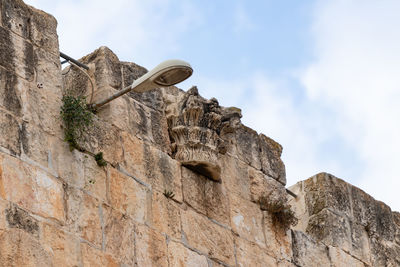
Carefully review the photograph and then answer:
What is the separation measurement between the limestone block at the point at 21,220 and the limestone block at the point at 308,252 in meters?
3.49

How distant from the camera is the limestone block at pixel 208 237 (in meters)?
9.95

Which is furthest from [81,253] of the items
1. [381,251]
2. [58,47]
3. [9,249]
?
[381,251]

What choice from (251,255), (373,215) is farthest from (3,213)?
(373,215)

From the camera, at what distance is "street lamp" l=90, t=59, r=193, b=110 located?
936 cm

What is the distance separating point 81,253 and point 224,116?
8.52ft

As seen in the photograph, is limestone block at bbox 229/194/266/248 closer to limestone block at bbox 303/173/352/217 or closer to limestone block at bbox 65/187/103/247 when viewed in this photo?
limestone block at bbox 303/173/352/217

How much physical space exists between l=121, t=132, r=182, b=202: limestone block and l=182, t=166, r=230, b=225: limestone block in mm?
109

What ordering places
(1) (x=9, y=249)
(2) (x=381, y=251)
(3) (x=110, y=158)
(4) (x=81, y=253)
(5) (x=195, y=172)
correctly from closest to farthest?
(1) (x=9, y=249) < (4) (x=81, y=253) < (3) (x=110, y=158) < (5) (x=195, y=172) < (2) (x=381, y=251)

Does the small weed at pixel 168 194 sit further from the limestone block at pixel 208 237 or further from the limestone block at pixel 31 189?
the limestone block at pixel 31 189

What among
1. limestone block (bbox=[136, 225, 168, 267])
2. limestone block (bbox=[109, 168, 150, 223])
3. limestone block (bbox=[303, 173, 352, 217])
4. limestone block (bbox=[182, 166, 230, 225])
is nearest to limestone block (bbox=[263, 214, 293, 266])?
limestone block (bbox=[182, 166, 230, 225])

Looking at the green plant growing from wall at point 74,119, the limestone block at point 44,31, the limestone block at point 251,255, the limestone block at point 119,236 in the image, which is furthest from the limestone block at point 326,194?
the limestone block at point 44,31

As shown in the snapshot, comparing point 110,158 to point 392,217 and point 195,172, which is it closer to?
point 195,172

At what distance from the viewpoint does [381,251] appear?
12445 mm

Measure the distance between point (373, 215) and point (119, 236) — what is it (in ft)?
13.9
